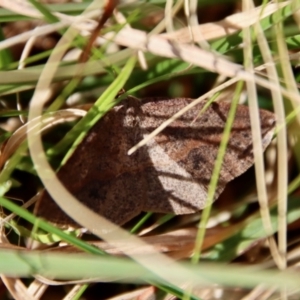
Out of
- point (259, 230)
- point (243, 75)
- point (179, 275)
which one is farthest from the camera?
point (259, 230)

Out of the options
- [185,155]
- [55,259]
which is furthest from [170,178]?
[55,259]

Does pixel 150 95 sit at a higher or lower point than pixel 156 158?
higher

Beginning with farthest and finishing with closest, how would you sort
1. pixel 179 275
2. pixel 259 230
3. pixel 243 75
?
pixel 259 230
pixel 243 75
pixel 179 275

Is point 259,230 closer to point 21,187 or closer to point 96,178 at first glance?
point 96,178

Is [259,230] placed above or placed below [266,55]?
below
